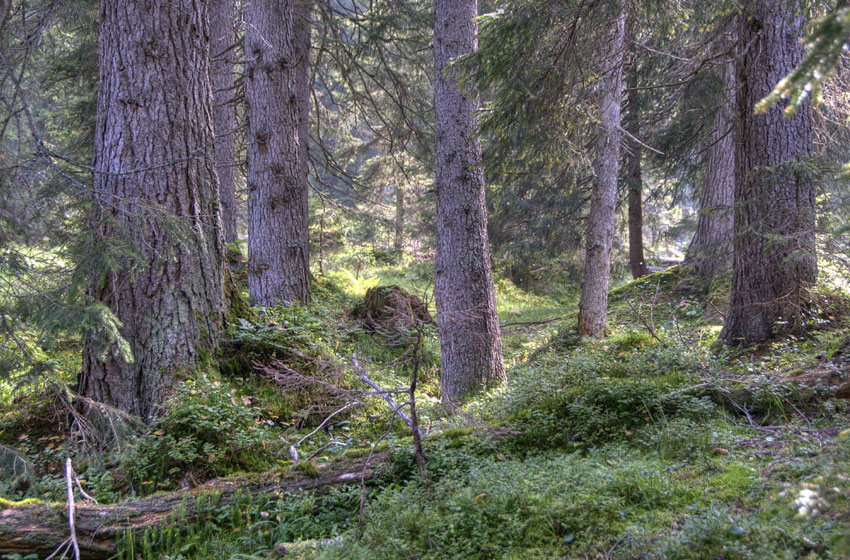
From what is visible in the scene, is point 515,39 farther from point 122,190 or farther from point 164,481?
point 164,481

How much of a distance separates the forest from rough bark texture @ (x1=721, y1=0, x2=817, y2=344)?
1.1 inches

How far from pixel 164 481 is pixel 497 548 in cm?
281

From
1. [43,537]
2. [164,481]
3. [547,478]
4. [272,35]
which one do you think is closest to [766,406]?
[547,478]

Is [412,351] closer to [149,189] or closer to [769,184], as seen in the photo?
[149,189]

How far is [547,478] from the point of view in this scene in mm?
3055

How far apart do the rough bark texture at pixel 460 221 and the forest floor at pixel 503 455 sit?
2.02 ft

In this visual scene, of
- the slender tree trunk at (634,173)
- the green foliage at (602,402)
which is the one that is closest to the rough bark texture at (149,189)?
the green foliage at (602,402)

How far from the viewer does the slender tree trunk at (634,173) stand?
1156 centimetres

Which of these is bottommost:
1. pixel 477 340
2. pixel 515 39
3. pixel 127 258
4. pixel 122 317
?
pixel 477 340

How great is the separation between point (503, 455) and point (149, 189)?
400cm

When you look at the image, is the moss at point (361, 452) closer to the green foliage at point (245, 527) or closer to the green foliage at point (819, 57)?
the green foliage at point (245, 527)

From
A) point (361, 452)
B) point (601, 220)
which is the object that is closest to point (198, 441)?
point (361, 452)

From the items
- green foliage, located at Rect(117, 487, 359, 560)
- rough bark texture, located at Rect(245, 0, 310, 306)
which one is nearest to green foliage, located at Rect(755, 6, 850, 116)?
green foliage, located at Rect(117, 487, 359, 560)

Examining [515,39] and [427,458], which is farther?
[515,39]
